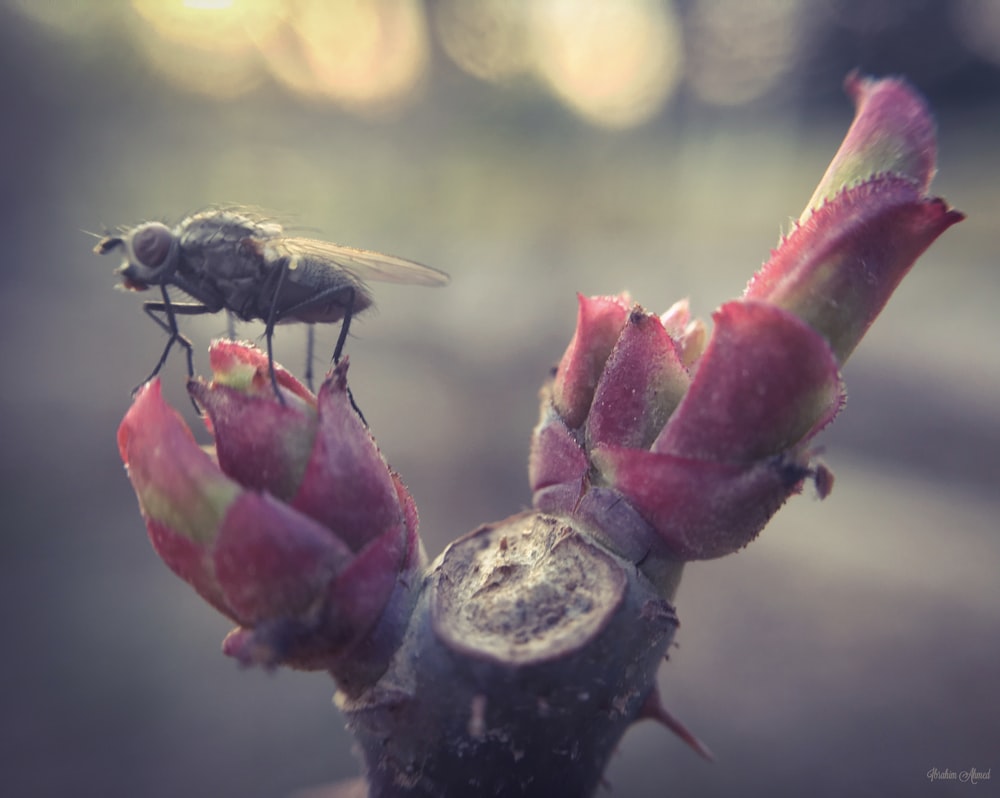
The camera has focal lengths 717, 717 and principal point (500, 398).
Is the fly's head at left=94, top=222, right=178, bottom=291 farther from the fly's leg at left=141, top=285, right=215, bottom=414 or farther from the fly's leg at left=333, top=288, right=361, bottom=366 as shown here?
the fly's leg at left=333, top=288, right=361, bottom=366

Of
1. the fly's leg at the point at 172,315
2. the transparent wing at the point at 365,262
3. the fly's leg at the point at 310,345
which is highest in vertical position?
the transparent wing at the point at 365,262

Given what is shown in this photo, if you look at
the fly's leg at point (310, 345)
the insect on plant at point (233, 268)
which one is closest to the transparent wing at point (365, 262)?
the insect on plant at point (233, 268)

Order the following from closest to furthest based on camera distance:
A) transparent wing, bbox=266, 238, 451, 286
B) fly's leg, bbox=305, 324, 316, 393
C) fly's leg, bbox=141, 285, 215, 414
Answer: fly's leg, bbox=141, 285, 215, 414 < transparent wing, bbox=266, 238, 451, 286 < fly's leg, bbox=305, 324, 316, 393

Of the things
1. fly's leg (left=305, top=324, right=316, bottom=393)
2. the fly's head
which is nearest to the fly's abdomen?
fly's leg (left=305, top=324, right=316, bottom=393)

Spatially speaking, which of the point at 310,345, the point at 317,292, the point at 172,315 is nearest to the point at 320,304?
the point at 317,292

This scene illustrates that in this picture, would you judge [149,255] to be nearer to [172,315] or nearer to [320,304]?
[172,315]

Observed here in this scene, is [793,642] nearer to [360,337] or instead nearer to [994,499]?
[994,499]

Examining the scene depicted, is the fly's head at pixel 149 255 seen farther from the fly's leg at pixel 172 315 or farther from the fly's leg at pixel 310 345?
the fly's leg at pixel 310 345

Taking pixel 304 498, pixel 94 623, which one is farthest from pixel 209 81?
pixel 304 498
